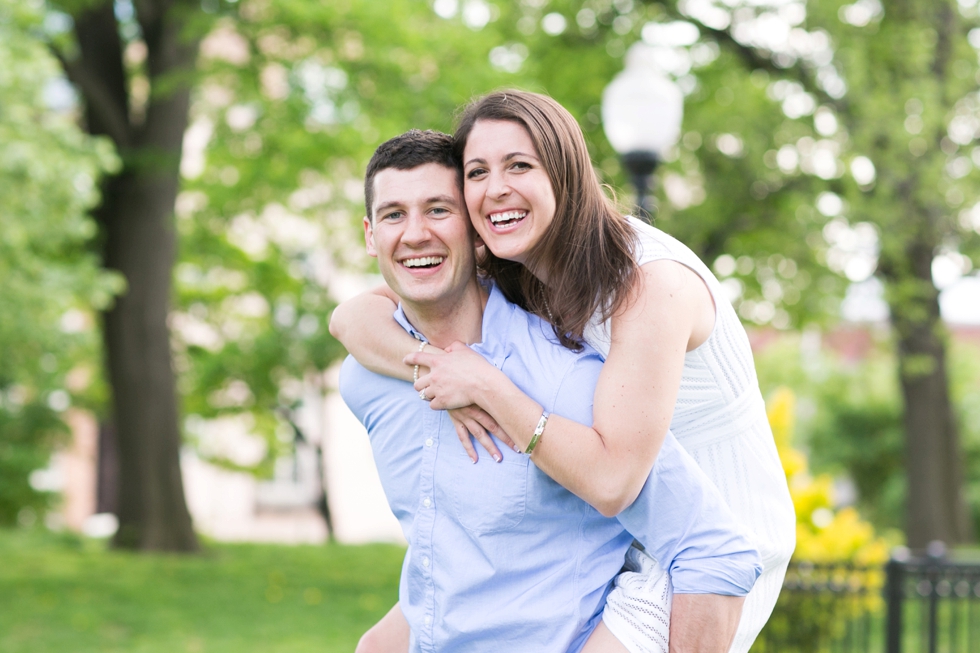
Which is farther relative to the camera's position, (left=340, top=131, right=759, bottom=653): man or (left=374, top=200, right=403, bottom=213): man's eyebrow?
(left=374, top=200, right=403, bottom=213): man's eyebrow

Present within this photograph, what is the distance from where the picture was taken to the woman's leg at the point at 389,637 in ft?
9.27

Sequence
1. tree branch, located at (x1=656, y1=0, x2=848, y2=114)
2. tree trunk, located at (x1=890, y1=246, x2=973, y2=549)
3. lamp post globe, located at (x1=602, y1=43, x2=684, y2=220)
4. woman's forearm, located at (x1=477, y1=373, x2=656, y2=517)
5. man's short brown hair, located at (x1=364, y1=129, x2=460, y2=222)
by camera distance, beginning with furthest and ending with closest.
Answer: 1. tree trunk, located at (x1=890, y1=246, x2=973, y2=549)
2. tree branch, located at (x1=656, y1=0, x2=848, y2=114)
3. lamp post globe, located at (x1=602, y1=43, x2=684, y2=220)
4. man's short brown hair, located at (x1=364, y1=129, x2=460, y2=222)
5. woman's forearm, located at (x1=477, y1=373, x2=656, y2=517)

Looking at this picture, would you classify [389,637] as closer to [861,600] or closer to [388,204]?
[388,204]

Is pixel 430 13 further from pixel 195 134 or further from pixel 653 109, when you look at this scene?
pixel 195 134

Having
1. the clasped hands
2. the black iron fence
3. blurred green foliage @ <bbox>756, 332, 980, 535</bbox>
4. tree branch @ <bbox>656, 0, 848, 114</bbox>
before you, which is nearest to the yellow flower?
the black iron fence

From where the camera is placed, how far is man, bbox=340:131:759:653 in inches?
90.6

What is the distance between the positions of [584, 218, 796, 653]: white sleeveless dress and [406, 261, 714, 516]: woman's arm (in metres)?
0.09

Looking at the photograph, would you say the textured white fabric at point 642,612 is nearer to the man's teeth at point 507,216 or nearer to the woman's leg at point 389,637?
the woman's leg at point 389,637

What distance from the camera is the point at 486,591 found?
2412mm

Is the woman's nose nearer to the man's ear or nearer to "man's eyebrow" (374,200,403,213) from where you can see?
"man's eyebrow" (374,200,403,213)

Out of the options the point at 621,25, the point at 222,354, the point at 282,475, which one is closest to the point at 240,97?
the point at 621,25

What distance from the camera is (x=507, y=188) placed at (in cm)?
245

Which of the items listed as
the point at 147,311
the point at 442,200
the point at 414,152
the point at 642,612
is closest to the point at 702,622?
the point at 642,612

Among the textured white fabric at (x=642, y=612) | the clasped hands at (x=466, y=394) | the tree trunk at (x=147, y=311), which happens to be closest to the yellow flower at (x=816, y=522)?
the textured white fabric at (x=642, y=612)
